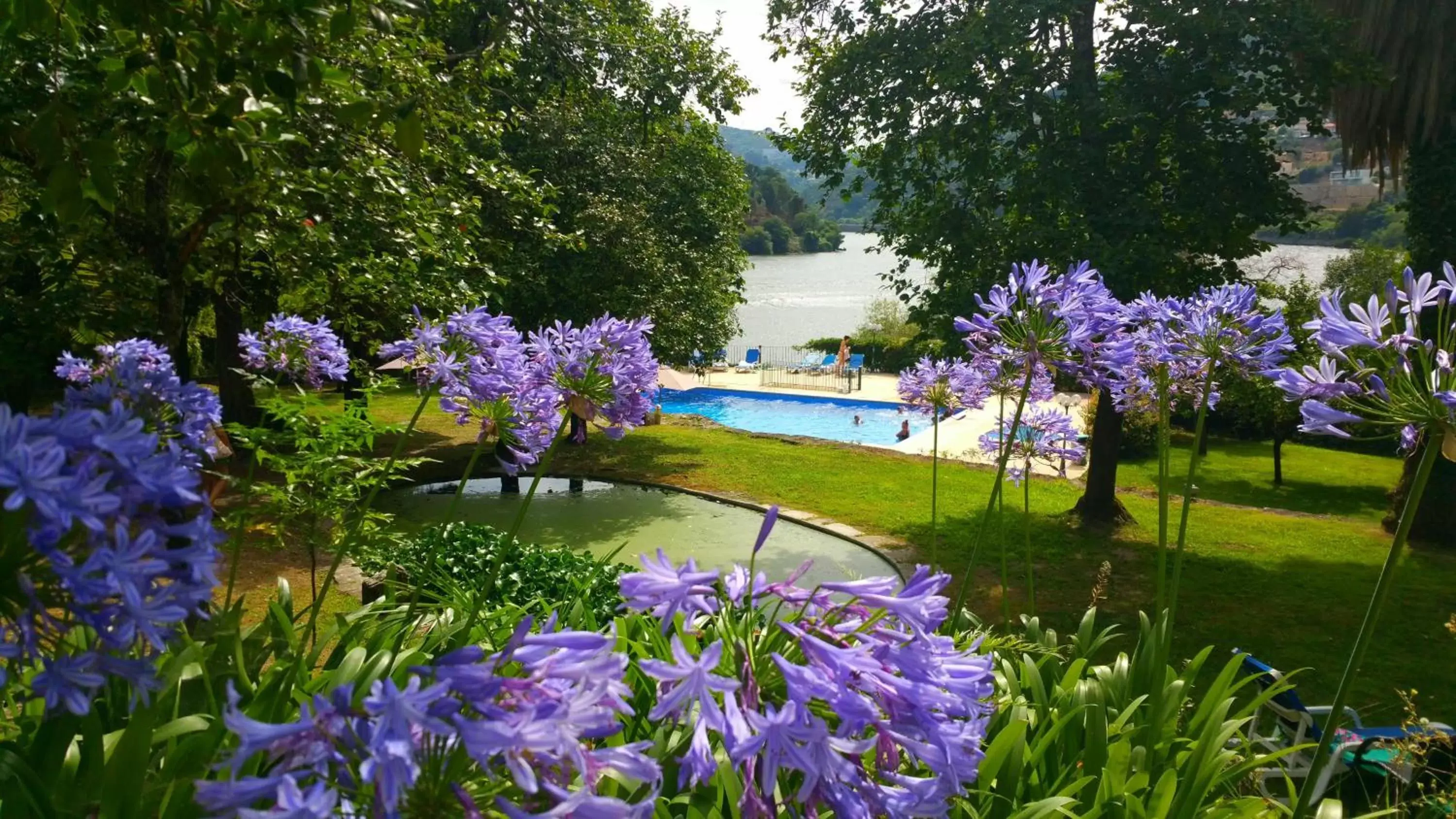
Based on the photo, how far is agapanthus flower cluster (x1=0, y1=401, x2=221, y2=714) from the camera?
73 centimetres

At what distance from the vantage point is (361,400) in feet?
12.2

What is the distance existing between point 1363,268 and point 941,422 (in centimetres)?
884

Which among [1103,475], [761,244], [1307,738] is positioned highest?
[761,244]

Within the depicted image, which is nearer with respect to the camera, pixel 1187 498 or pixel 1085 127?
pixel 1187 498

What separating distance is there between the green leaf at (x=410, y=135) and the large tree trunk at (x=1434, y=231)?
8.84 metres

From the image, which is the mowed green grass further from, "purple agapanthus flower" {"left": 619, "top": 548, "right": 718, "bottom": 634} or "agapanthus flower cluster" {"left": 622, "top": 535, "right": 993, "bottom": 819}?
"purple agapanthus flower" {"left": 619, "top": 548, "right": 718, "bottom": 634}

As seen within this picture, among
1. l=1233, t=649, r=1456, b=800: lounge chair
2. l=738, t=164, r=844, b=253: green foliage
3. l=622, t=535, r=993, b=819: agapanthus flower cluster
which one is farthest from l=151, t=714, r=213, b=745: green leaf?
l=738, t=164, r=844, b=253: green foliage

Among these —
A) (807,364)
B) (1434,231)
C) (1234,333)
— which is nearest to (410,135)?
(1234,333)

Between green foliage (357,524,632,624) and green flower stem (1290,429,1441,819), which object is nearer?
green flower stem (1290,429,1441,819)

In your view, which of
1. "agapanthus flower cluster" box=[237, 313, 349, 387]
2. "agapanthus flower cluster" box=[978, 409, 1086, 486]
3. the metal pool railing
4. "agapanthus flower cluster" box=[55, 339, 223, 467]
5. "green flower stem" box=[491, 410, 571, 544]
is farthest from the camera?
the metal pool railing

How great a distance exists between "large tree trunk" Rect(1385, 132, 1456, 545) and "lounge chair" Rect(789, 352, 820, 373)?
1755 cm

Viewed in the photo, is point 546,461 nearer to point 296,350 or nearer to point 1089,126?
point 296,350

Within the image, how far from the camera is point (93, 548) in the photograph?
0.78 meters

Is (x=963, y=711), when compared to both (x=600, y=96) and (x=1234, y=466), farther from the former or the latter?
(x=1234, y=466)
